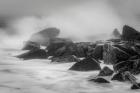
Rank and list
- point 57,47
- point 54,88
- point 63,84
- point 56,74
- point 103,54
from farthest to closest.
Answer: point 57,47 < point 103,54 < point 56,74 < point 63,84 < point 54,88

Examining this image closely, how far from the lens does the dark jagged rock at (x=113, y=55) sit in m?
8.05

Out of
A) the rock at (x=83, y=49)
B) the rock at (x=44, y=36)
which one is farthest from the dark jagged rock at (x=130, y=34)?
the rock at (x=44, y=36)

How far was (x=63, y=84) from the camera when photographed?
576 cm

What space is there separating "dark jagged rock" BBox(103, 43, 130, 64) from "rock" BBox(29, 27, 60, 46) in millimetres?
6839

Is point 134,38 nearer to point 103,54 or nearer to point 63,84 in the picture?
point 103,54

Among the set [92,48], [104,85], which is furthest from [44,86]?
[92,48]

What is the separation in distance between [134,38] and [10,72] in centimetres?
514

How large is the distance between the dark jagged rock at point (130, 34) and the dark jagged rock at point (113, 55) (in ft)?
6.25

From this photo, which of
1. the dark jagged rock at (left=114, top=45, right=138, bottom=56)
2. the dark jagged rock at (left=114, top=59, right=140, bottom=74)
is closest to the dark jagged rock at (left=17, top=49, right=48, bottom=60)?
the dark jagged rock at (left=114, top=45, right=138, bottom=56)

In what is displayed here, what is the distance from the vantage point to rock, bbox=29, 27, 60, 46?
15553 millimetres

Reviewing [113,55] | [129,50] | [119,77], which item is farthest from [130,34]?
[119,77]

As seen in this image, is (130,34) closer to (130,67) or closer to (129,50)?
(129,50)

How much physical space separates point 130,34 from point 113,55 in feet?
8.83

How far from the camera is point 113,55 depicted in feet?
27.0
